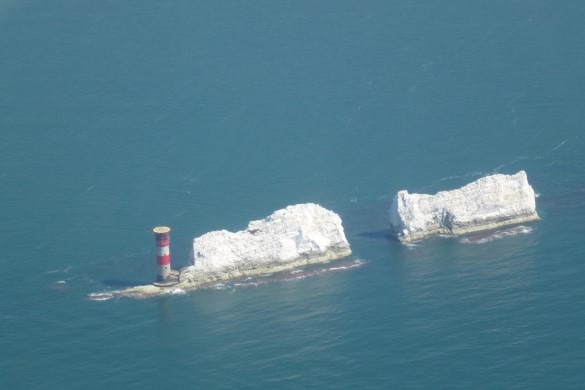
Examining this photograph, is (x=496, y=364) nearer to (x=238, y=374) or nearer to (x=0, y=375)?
(x=238, y=374)

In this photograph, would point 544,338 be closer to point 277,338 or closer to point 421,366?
point 421,366

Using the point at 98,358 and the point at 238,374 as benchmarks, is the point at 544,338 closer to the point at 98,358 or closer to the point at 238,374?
the point at 238,374

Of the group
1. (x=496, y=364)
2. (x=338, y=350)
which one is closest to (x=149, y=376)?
(x=338, y=350)

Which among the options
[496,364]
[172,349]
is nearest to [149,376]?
[172,349]

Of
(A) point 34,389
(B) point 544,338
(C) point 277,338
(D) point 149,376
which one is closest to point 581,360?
(B) point 544,338

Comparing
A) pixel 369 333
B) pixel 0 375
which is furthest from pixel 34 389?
pixel 369 333
